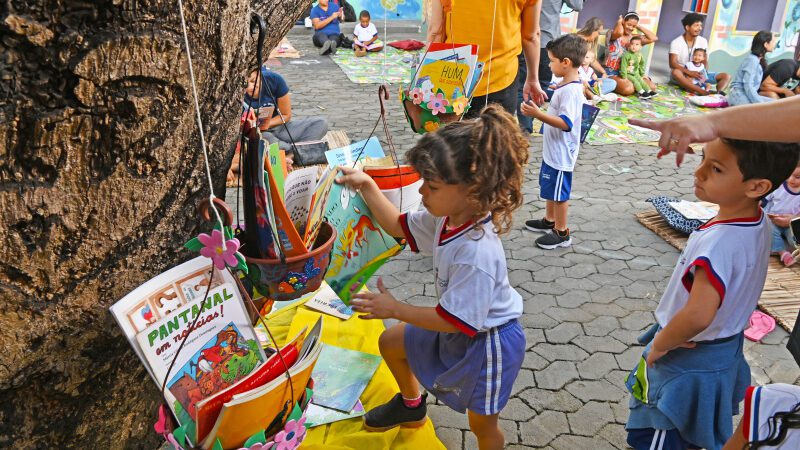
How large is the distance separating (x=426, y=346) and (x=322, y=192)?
81cm

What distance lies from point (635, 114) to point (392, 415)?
656 cm

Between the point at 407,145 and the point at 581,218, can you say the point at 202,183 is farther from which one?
the point at 407,145

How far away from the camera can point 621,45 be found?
8953 mm

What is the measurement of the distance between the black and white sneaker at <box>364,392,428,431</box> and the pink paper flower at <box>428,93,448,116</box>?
1235mm

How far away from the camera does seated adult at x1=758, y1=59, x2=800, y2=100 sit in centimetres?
780

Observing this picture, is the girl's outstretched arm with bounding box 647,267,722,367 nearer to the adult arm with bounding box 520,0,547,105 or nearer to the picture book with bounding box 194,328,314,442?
the picture book with bounding box 194,328,314,442

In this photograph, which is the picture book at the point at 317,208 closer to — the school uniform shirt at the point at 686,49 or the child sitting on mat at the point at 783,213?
the child sitting on mat at the point at 783,213

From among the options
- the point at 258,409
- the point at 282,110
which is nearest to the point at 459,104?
the point at 258,409

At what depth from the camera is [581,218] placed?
4.73 meters

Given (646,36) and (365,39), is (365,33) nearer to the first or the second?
(365,39)

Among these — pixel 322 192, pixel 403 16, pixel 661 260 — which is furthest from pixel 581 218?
pixel 403 16

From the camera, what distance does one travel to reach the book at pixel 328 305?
10.3 ft

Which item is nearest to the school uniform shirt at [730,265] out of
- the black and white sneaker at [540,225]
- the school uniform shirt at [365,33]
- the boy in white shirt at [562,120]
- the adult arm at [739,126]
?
the adult arm at [739,126]

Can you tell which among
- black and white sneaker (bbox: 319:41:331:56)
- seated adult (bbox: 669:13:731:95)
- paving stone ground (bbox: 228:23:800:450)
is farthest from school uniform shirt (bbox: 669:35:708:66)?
black and white sneaker (bbox: 319:41:331:56)
